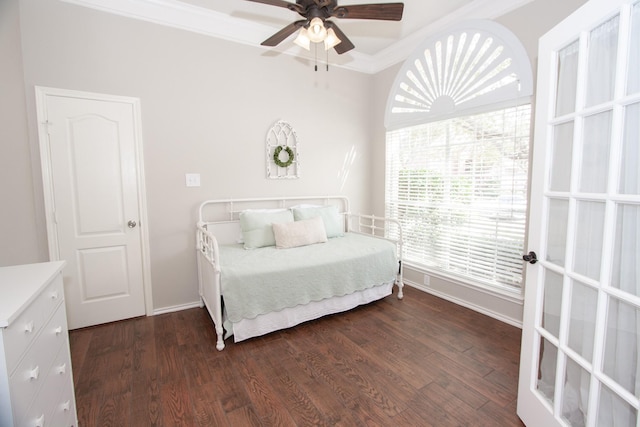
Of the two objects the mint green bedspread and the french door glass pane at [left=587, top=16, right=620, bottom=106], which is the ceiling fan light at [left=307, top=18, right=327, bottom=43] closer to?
the french door glass pane at [left=587, top=16, right=620, bottom=106]

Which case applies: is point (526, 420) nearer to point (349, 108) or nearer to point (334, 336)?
point (334, 336)

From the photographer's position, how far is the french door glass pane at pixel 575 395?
1183 millimetres

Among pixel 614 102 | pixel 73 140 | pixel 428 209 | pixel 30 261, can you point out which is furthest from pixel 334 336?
pixel 73 140

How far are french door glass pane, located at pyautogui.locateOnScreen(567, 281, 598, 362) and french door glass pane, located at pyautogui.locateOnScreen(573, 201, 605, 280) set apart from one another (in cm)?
7

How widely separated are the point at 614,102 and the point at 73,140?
336cm

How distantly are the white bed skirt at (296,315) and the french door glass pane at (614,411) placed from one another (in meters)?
1.83

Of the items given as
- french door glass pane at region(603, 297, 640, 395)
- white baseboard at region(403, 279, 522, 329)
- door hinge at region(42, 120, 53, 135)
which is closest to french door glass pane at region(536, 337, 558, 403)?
french door glass pane at region(603, 297, 640, 395)

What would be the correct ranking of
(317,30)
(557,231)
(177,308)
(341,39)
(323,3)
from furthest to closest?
(177,308) → (341,39) → (317,30) → (323,3) → (557,231)

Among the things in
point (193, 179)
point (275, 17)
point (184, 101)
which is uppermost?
point (275, 17)

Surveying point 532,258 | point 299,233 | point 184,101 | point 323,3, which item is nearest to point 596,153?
point 532,258

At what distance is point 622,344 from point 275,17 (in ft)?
10.9

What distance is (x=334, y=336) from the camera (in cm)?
243

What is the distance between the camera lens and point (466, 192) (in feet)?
9.55

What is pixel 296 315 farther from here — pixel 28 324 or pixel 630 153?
pixel 630 153
